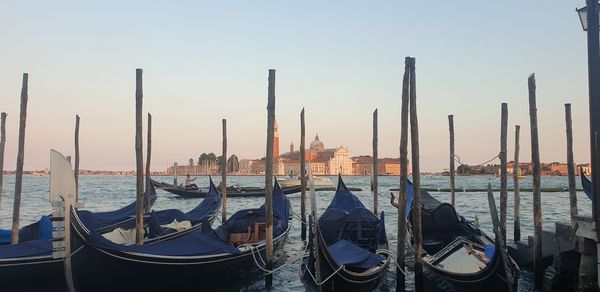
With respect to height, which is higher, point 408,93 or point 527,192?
point 408,93

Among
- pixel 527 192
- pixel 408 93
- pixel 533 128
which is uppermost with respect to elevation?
pixel 408 93

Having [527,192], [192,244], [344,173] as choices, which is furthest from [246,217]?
[344,173]

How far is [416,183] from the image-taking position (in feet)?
22.8

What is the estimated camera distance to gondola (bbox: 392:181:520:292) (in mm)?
5918

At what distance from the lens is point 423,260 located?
7.27 metres

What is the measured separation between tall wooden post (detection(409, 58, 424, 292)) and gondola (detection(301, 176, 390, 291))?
49cm

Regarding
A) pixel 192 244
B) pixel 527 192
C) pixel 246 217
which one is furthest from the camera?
pixel 527 192

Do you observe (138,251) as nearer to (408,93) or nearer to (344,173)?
(408,93)

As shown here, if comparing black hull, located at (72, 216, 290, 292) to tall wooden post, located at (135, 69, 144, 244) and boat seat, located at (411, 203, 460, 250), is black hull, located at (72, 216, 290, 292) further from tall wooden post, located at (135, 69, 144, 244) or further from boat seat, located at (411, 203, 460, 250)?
boat seat, located at (411, 203, 460, 250)

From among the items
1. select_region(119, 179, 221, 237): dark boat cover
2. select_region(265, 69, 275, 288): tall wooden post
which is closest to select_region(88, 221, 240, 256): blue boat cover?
select_region(265, 69, 275, 288): tall wooden post

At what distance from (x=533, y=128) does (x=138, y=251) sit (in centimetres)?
583

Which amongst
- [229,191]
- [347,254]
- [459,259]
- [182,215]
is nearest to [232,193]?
[229,191]

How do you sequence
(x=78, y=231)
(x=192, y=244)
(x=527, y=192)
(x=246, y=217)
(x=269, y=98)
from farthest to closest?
1. (x=527, y=192)
2. (x=246, y=217)
3. (x=269, y=98)
4. (x=192, y=244)
5. (x=78, y=231)

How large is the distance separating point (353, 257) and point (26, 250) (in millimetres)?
4267
